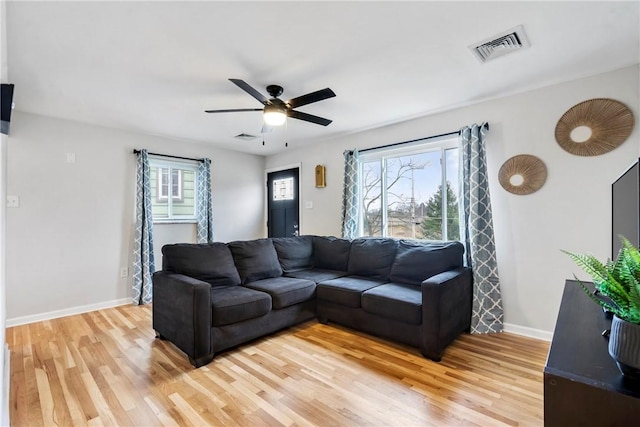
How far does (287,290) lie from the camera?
295 centimetres

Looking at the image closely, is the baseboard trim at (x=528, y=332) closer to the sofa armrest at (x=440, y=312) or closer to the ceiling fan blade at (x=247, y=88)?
the sofa armrest at (x=440, y=312)

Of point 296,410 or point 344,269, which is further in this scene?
point 344,269

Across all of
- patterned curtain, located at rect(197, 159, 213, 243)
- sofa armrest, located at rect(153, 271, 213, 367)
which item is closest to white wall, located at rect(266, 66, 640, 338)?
sofa armrest, located at rect(153, 271, 213, 367)

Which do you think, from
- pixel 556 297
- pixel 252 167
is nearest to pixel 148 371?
pixel 556 297

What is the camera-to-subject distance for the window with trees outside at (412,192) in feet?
11.4

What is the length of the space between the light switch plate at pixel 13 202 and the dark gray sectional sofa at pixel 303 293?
188cm

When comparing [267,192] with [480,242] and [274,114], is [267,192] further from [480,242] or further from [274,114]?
[480,242]

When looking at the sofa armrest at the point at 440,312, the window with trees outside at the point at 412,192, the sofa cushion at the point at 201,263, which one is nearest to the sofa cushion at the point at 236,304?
the sofa cushion at the point at 201,263

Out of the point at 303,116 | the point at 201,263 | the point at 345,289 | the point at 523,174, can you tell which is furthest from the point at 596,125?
the point at 201,263

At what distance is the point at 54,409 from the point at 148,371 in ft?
1.80

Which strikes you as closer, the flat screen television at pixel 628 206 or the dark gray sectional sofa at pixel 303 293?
the flat screen television at pixel 628 206

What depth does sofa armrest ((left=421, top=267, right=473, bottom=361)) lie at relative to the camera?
239cm

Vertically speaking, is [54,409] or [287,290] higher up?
[287,290]

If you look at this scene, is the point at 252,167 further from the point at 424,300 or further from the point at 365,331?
the point at 424,300
